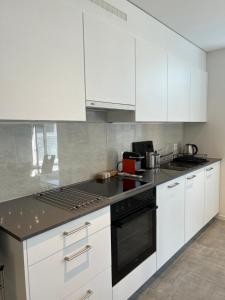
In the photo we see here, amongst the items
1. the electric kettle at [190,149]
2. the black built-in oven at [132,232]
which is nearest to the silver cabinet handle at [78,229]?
the black built-in oven at [132,232]

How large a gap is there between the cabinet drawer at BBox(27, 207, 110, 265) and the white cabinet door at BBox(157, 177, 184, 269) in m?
0.71

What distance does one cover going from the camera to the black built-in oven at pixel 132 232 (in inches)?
62.9

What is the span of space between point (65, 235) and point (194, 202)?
182 centimetres

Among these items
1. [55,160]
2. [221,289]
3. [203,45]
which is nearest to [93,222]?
[55,160]

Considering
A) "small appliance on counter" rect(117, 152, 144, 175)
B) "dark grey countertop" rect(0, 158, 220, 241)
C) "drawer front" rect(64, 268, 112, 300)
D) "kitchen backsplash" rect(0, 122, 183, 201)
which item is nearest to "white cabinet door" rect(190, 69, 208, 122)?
"kitchen backsplash" rect(0, 122, 183, 201)

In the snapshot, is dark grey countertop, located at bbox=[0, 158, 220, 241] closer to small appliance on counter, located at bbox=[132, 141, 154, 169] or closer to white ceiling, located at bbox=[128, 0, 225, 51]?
small appliance on counter, located at bbox=[132, 141, 154, 169]

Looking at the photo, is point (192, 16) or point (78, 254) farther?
point (192, 16)

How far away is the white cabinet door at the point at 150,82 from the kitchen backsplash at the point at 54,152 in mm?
384

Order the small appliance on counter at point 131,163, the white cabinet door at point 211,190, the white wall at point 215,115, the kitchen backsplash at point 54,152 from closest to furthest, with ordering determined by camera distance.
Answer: the kitchen backsplash at point 54,152 → the small appliance on counter at point 131,163 → the white cabinet door at point 211,190 → the white wall at point 215,115

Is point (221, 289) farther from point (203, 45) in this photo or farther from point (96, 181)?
point (203, 45)

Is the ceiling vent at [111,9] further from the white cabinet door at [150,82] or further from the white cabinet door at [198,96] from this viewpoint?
the white cabinet door at [198,96]

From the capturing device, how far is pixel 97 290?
148cm

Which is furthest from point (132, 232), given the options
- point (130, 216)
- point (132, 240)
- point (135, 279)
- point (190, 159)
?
point (190, 159)

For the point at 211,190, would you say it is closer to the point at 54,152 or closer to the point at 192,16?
the point at 192,16
